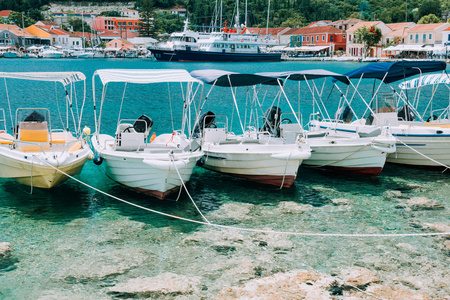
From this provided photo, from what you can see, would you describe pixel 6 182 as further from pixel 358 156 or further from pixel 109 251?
pixel 358 156

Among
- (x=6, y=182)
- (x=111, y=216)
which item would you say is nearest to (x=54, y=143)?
(x=6, y=182)

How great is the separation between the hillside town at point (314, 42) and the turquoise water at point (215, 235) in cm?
8396

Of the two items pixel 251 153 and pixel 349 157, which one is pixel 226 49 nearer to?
pixel 349 157

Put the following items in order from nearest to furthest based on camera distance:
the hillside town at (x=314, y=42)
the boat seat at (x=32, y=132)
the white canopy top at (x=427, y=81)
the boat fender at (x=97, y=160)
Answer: the boat fender at (x=97, y=160) → the boat seat at (x=32, y=132) → the white canopy top at (x=427, y=81) → the hillside town at (x=314, y=42)

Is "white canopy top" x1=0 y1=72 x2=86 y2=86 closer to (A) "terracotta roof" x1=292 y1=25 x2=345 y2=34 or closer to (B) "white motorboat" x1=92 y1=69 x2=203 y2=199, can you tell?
(B) "white motorboat" x1=92 y1=69 x2=203 y2=199

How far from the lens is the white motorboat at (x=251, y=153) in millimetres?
13016

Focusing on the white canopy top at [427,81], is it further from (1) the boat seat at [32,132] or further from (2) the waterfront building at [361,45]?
(2) the waterfront building at [361,45]

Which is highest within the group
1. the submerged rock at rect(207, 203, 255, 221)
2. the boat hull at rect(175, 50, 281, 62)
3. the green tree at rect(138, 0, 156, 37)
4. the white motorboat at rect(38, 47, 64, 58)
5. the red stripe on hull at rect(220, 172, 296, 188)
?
the green tree at rect(138, 0, 156, 37)

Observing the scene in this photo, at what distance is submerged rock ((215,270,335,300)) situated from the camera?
24.9 ft

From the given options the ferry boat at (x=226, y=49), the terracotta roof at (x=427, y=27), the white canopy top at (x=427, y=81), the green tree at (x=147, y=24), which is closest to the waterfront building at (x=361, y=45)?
the terracotta roof at (x=427, y=27)

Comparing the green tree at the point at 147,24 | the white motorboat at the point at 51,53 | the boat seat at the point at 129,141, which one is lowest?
the boat seat at the point at 129,141

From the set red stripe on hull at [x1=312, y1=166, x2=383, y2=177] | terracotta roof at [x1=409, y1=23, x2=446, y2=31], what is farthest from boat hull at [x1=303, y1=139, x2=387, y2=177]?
terracotta roof at [x1=409, y1=23, x2=446, y2=31]

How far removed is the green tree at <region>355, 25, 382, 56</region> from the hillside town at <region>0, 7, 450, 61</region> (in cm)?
87

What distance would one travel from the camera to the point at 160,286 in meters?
7.86
